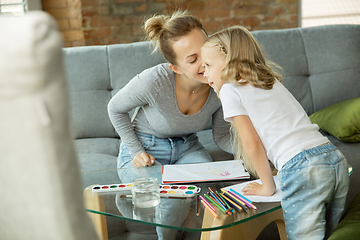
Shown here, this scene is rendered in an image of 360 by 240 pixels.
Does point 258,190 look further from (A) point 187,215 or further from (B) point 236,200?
(A) point 187,215

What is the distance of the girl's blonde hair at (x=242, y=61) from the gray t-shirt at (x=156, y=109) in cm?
38

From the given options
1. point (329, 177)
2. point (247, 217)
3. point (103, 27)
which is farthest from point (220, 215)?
point (103, 27)

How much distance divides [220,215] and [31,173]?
64cm

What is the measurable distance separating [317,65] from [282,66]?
0.73 ft

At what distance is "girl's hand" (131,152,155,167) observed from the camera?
4.53 feet

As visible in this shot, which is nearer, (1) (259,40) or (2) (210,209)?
(2) (210,209)

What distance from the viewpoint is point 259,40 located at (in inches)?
76.5

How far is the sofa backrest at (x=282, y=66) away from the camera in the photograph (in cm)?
188

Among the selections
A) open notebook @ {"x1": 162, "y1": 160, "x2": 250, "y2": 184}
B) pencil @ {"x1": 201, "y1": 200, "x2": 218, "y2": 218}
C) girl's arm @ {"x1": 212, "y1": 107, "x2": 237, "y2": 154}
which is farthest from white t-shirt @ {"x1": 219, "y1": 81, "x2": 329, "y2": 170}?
girl's arm @ {"x1": 212, "y1": 107, "x2": 237, "y2": 154}

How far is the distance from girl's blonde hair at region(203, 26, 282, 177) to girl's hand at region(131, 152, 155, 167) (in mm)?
424

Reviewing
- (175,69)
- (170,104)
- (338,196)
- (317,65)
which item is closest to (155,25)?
(175,69)

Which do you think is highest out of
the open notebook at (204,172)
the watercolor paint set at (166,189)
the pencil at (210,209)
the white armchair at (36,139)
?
the white armchair at (36,139)

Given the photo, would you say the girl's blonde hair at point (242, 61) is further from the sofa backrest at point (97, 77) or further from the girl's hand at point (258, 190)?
the sofa backrest at point (97, 77)

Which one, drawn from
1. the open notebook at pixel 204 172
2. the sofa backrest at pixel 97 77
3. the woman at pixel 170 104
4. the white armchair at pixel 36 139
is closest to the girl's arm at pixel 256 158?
the open notebook at pixel 204 172
